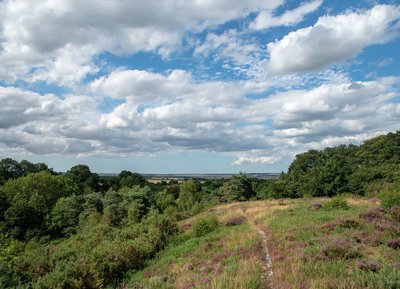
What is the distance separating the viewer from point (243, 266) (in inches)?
555

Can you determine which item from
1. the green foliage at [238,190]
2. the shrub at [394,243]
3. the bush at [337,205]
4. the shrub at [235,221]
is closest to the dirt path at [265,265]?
the shrub at [394,243]

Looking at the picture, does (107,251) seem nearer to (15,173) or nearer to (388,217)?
(388,217)

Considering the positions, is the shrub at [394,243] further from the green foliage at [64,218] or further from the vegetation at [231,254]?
the green foliage at [64,218]

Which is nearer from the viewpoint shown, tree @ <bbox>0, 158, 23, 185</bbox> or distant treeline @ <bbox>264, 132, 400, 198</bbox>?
distant treeline @ <bbox>264, 132, 400, 198</bbox>

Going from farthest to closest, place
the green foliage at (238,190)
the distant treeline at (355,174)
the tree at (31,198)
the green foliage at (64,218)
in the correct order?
the green foliage at (238,190) < the green foliage at (64,218) < the distant treeline at (355,174) < the tree at (31,198)

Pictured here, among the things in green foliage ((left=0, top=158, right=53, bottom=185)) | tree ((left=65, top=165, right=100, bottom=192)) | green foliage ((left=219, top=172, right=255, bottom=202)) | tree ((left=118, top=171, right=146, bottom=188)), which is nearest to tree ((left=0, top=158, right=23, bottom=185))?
green foliage ((left=0, top=158, right=53, bottom=185))

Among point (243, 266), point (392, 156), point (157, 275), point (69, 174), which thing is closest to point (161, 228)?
point (157, 275)

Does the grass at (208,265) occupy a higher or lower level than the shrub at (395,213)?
lower

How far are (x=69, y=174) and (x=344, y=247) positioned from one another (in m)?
110

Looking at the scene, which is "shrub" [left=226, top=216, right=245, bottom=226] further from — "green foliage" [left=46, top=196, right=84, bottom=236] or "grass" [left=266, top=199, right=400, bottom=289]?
"green foliage" [left=46, top=196, right=84, bottom=236]

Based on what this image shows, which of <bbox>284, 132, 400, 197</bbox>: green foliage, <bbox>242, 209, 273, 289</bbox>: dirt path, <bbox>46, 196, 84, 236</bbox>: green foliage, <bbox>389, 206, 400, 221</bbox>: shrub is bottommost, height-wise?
<bbox>46, 196, 84, 236</bbox>: green foliage

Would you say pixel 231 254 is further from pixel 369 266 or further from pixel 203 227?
pixel 203 227

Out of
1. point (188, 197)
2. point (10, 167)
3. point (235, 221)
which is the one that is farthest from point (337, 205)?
point (10, 167)

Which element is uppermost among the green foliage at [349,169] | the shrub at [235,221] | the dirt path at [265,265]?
the green foliage at [349,169]
